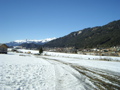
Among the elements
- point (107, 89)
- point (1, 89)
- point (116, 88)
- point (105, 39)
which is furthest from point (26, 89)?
point (105, 39)

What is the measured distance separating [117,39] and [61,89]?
13004 cm

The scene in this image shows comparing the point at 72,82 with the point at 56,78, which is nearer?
the point at 72,82

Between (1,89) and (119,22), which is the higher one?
(119,22)

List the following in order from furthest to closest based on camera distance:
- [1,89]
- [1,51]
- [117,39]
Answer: [117,39]
[1,51]
[1,89]

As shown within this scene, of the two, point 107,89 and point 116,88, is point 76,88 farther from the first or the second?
point 116,88

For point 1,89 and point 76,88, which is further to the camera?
point 76,88

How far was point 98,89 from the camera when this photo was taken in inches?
224

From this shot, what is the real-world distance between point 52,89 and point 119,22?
18852 centimetres

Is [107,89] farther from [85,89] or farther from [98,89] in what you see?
[85,89]

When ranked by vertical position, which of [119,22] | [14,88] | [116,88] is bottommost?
[116,88]

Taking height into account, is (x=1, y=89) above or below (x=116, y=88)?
above

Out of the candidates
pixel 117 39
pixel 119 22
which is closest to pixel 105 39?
pixel 117 39

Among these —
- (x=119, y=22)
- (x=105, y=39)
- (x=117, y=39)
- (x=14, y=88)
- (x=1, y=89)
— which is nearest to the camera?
(x=1, y=89)

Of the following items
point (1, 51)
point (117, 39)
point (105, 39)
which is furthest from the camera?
point (105, 39)
